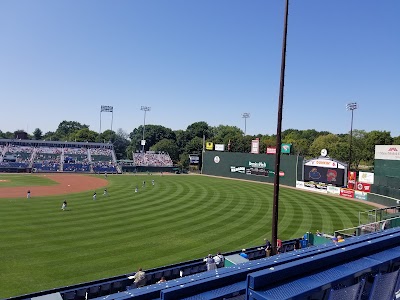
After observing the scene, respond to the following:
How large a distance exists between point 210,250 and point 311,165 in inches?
1590

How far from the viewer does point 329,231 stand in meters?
26.8

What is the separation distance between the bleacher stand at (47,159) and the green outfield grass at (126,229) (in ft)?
127

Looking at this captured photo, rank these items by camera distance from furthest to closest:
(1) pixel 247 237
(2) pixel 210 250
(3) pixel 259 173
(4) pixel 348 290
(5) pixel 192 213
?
1. (3) pixel 259 173
2. (5) pixel 192 213
3. (1) pixel 247 237
4. (2) pixel 210 250
5. (4) pixel 348 290

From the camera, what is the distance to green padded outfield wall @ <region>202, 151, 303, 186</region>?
200ft

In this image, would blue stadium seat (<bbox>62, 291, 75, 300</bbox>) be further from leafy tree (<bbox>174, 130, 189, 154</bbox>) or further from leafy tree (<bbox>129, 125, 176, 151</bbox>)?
leafy tree (<bbox>129, 125, 176, 151</bbox>)

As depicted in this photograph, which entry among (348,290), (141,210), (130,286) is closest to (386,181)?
(141,210)

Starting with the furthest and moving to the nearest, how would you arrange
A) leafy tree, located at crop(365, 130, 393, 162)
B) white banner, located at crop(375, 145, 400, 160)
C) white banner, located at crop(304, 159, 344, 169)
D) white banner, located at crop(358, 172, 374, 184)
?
leafy tree, located at crop(365, 130, 393, 162), white banner, located at crop(304, 159, 344, 169), white banner, located at crop(358, 172, 374, 184), white banner, located at crop(375, 145, 400, 160)

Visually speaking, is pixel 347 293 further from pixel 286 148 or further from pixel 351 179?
pixel 286 148

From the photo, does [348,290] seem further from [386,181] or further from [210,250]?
[386,181]

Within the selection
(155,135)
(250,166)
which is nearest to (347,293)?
(250,166)

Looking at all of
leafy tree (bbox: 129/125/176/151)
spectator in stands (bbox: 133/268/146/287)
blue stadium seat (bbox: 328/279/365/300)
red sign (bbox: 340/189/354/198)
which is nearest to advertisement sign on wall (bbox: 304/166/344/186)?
red sign (bbox: 340/189/354/198)

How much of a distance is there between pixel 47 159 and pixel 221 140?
69.2 meters

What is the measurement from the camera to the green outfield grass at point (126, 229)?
57.6 ft

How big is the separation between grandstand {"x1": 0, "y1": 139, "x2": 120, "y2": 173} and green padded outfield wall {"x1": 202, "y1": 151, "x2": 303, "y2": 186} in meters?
24.2
